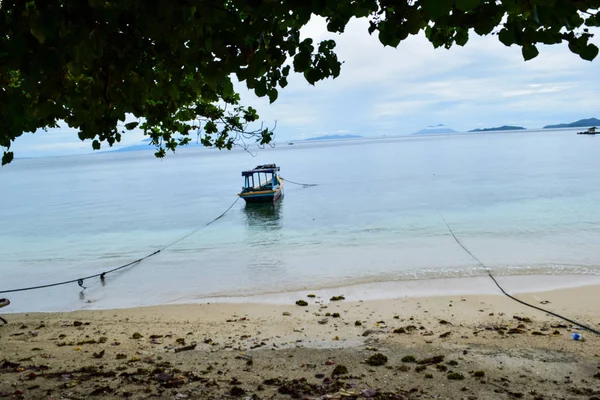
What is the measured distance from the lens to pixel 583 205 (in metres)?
21.5

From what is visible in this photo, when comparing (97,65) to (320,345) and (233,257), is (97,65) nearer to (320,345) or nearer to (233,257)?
(320,345)

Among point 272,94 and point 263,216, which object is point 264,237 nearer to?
point 263,216

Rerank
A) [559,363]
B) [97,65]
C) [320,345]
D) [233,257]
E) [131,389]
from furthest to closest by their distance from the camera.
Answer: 1. [233,257]
2. [320,345]
3. [559,363]
4. [131,389]
5. [97,65]

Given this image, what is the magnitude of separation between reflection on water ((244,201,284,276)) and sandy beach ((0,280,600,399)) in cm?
454

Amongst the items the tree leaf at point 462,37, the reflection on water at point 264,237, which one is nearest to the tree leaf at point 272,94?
the tree leaf at point 462,37

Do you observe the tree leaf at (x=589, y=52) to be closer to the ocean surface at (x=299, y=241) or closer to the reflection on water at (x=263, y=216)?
the ocean surface at (x=299, y=241)

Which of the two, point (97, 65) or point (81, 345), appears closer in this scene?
point (97, 65)

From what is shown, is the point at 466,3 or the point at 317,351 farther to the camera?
the point at 317,351

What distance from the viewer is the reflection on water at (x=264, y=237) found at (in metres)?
13.9

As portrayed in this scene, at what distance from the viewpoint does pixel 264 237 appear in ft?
61.5

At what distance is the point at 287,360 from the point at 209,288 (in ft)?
21.3

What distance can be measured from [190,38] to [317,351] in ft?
14.3

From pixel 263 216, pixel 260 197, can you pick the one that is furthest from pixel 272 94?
pixel 260 197

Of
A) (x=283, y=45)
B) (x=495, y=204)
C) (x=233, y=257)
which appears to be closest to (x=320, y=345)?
(x=283, y=45)
